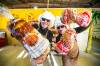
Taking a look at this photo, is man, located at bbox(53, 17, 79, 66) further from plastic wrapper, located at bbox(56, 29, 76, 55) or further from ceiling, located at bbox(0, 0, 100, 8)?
ceiling, located at bbox(0, 0, 100, 8)

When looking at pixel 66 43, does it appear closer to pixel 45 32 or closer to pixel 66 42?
pixel 66 42

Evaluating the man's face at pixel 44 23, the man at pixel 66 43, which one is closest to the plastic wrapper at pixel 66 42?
the man at pixel 66 43

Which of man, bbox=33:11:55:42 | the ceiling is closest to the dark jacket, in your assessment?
man, bbox=33:11:55:42

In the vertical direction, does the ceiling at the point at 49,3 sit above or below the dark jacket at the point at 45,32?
above

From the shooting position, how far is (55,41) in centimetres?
101

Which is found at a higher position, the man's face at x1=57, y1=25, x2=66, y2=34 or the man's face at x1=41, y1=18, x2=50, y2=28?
the man's face at x1=41, y1=18, x2=50, y2=28

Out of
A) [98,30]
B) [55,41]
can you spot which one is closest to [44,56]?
[55,41]

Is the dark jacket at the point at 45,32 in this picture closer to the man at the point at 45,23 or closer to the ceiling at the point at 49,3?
the man at the point at 45,23

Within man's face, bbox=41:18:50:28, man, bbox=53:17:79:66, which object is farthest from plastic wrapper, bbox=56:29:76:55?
man's face, bbox=41:18:50:28

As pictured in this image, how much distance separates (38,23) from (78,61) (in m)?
0.31

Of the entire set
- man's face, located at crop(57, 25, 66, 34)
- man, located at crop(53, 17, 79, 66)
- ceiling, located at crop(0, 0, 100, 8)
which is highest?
ceiling, located at crop(0, 0, 100, 8)

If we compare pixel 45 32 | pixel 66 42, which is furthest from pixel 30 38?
pixel 66 42

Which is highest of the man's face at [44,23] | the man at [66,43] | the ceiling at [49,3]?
the ceiling at [49,3]

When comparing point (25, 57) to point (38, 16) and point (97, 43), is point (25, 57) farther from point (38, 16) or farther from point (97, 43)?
point (97, 43)
